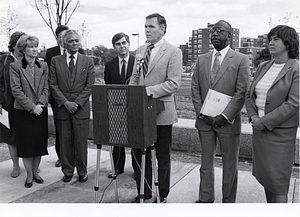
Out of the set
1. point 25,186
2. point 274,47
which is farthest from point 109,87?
point 25,186

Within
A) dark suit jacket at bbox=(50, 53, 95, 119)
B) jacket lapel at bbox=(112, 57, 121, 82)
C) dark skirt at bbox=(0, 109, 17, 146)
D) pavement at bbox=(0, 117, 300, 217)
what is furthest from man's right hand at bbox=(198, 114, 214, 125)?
dark skirt at bbox=(0, 109, 17, 146)

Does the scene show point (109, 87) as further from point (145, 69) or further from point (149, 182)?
point (149, 182)

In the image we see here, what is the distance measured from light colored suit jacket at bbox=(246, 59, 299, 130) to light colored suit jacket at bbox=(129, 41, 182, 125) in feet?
3.20

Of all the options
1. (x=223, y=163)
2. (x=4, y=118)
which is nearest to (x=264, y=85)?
(x=223, y=163)

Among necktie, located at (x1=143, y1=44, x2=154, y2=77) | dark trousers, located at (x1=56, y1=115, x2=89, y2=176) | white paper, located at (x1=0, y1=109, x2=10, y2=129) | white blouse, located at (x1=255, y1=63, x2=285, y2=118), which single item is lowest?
dark trousers, located at (x1=56, y1=115, x2=89, y2=176)

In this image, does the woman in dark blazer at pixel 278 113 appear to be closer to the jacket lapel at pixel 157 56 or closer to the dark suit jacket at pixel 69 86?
the jacket lapel at pixel 157 56

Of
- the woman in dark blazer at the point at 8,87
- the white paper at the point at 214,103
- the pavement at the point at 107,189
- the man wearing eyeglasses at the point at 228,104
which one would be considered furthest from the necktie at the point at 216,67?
the woman in dark blazer at the point at 8,87

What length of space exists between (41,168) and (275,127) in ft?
12.0

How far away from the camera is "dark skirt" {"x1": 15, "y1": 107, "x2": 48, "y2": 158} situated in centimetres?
444

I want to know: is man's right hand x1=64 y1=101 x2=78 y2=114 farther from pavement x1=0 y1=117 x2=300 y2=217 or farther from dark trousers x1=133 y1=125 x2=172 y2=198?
dark trousers x1=133 y1=125 x2=172 y2=198

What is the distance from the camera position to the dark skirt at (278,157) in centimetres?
309

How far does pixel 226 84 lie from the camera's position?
352 centimetres

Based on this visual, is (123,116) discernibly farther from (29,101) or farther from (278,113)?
(29,101)

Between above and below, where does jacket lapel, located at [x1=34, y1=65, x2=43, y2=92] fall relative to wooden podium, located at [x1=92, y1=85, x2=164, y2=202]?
above
